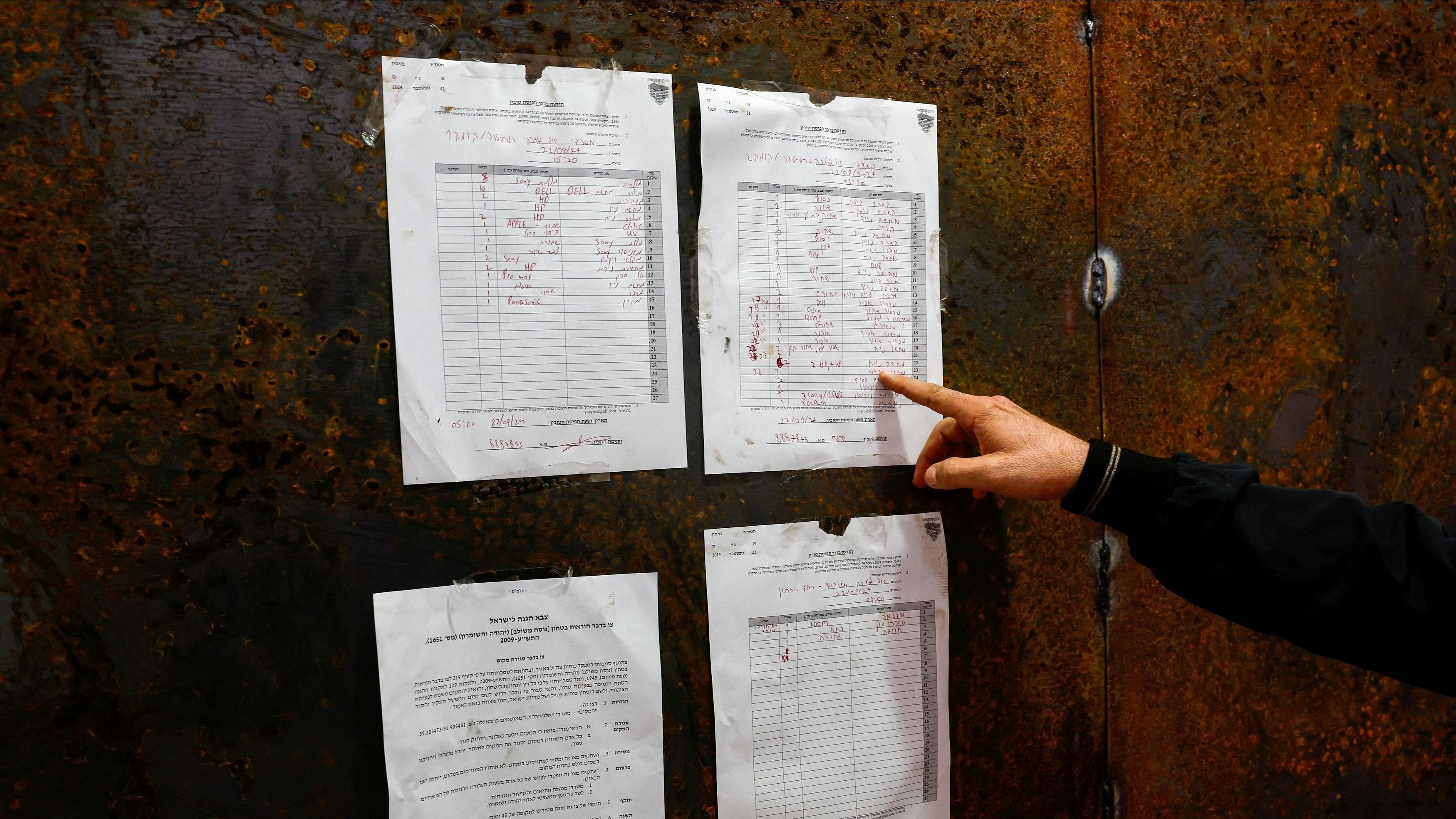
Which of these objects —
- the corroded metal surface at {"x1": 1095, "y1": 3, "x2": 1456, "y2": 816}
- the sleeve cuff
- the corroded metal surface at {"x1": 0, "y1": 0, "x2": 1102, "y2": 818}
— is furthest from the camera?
the corroded metal surface at {"x1": 1095, "y1": 3, "x2": 1456, "y2": 816}

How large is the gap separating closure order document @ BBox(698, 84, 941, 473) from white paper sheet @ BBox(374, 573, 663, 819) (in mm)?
247

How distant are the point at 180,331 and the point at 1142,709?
133cm

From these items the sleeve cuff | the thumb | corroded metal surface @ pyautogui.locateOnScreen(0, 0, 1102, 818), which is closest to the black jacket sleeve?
the sleeve cuff

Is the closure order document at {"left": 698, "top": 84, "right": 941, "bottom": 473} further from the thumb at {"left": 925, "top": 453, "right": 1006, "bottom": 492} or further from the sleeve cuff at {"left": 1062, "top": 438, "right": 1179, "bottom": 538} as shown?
the sleeve cuff at {"left": 1062, "top": 438, "right": 1179, "bottom": 538}

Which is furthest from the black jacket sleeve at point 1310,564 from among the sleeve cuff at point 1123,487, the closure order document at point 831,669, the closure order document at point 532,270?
the closure order document at point 532,270

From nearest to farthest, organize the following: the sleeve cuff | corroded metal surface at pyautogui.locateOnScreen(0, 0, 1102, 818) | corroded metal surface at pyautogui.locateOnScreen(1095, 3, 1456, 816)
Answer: corroded metal surface at pyautogui.locateOnScreen(0, 0, 1102, 818) < the sleeve cuff < corroded metal surface at pyautogui.locateOnScreen(1095, 3, 1456, 816)

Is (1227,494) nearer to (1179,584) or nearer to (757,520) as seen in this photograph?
(1179,584)

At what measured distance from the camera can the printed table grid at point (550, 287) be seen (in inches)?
32.8

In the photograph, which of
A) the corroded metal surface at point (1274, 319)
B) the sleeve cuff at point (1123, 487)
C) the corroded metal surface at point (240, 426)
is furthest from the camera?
the corroded metal surface at point (1274, 319)

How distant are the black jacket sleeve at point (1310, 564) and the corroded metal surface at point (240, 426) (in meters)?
0.44

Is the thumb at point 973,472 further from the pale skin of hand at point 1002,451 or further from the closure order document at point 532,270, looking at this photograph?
the closure order document at point 532,270

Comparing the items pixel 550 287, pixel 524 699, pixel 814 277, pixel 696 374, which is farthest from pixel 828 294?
pixel 524 699

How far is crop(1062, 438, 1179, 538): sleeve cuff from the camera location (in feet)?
2.82
